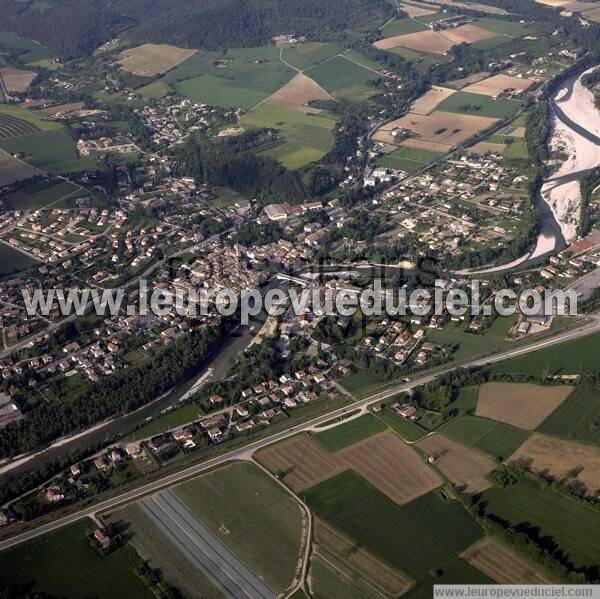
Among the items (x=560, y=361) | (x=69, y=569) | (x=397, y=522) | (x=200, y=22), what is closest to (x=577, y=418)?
(x=560, y=361)

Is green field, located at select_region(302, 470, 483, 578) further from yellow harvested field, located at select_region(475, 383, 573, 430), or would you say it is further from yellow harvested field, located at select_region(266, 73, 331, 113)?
yellow harvested field, located at select_region(266, 73, 331, 113)

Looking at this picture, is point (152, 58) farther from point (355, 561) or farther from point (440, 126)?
point (355, 561)

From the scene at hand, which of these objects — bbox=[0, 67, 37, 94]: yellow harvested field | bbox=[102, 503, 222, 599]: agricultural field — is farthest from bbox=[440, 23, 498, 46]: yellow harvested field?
bbox=[102, 503, 222, 599]: agricultural field

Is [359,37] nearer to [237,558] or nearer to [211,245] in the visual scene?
[211,245]

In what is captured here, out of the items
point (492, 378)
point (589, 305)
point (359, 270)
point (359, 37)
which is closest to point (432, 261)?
point (359, 270)

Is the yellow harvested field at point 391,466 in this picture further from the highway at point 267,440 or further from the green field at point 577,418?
the green field at point 577,418
